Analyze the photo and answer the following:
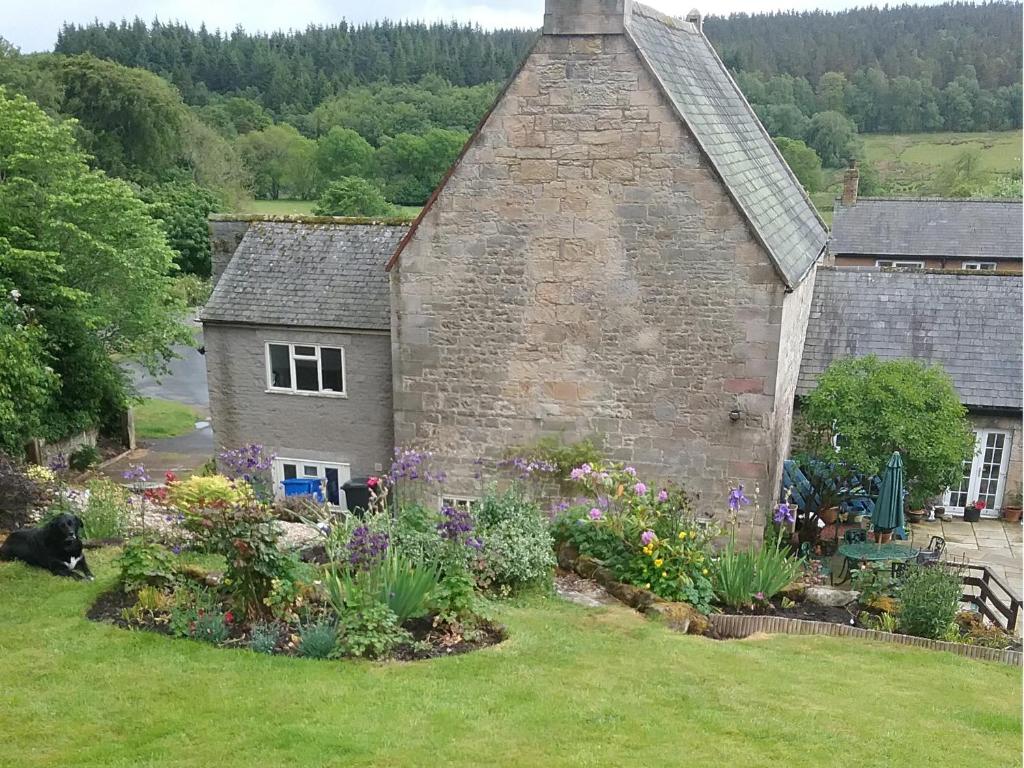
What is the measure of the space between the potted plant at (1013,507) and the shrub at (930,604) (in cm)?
1053

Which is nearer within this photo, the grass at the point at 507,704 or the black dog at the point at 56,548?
the grass at the point at 507,704

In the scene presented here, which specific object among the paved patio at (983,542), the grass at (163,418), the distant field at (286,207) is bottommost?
the grass at (163,418)

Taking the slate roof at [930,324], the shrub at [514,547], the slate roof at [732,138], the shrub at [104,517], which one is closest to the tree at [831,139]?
the slate roof at [930,324]

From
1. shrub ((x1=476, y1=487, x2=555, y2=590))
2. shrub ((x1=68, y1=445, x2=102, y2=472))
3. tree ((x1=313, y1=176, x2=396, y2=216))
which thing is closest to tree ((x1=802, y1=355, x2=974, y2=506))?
shrub ((x1=476, y1=487, x2=555, y2=590))

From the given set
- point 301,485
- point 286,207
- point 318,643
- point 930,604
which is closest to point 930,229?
point 301,485

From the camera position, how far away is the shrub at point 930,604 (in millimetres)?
11148

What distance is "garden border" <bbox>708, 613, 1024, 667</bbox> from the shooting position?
35.2ft

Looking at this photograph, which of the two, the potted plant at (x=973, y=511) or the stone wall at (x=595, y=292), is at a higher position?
the stone wall at (x=595, y=292)

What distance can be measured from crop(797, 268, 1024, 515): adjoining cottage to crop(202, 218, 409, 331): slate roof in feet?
33.3

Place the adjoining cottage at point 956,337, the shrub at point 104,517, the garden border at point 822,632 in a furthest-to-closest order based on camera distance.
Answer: the adjoining cottage at point 956,337
the shrub at point 104,517
the garden border at point 822,632

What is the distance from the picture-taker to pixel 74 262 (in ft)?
83.2

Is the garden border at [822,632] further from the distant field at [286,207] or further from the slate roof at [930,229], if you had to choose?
the distant field at [286,207]

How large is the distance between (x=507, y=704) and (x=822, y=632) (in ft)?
16.5

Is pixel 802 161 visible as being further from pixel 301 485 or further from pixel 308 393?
pixel 301 485
